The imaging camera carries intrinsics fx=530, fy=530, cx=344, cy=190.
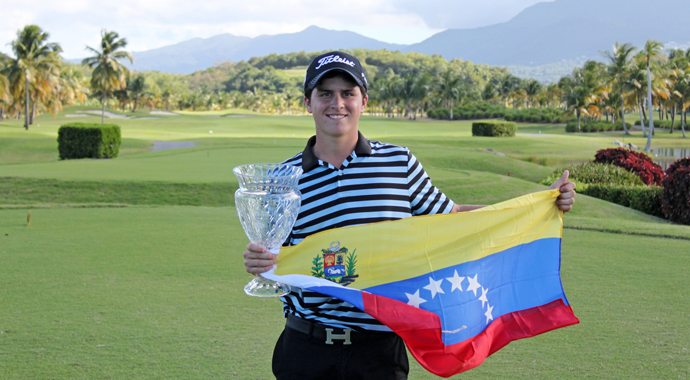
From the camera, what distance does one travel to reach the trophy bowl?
7.06 feet

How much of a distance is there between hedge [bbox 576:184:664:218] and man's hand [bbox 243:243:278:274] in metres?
12.6

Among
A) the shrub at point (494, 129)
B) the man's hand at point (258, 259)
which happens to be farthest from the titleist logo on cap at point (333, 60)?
the shrub at point (494, 129)

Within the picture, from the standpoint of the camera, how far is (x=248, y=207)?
7.16 ft

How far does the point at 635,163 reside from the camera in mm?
16391

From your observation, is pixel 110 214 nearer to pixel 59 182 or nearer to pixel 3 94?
pixel 59 182

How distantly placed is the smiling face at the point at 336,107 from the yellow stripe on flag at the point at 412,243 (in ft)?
1.45

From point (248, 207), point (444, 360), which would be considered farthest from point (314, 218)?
point (444, 360)

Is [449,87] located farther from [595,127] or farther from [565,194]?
[565,194]

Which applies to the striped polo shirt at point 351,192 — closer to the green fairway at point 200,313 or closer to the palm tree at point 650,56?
the green fairway at point 200,313

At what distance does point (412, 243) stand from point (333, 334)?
1.74ft

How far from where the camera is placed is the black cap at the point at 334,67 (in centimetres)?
229

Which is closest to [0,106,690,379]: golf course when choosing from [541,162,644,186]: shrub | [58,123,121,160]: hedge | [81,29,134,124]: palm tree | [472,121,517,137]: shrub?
[541,162,644,186]: shrub

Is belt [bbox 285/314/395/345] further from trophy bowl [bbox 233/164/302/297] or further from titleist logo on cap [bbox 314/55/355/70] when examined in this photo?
titleist logo on cap [bbox 314/55/355/70]

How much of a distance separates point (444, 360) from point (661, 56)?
49331 millimetres
